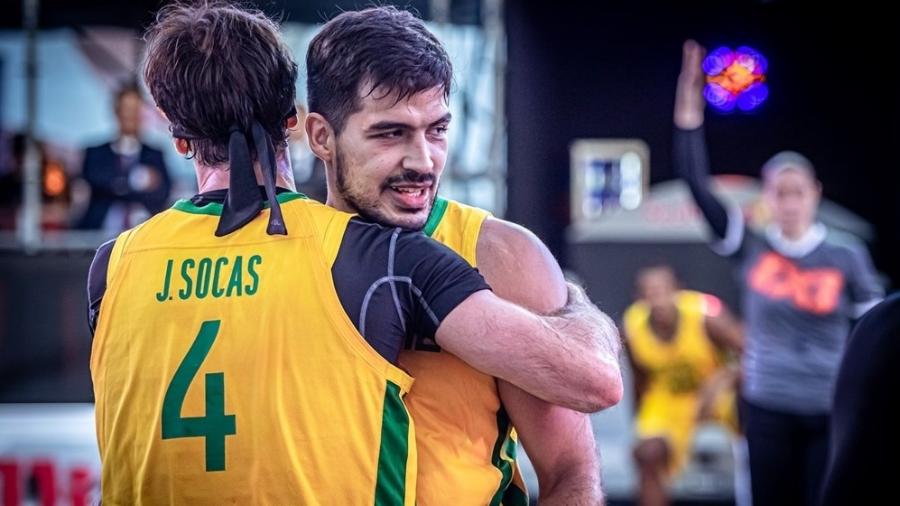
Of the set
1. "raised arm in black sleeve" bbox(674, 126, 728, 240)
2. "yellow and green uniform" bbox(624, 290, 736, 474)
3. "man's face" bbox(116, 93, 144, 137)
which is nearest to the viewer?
"raised arm in black sleeve" bbox(674, 126, 728, 240)

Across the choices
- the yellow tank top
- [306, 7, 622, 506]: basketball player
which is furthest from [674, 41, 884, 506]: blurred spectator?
[306, 7, 622, 506]: basketball player

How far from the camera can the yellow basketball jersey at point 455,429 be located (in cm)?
218

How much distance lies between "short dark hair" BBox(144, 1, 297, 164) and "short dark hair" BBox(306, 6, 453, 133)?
0.07 m

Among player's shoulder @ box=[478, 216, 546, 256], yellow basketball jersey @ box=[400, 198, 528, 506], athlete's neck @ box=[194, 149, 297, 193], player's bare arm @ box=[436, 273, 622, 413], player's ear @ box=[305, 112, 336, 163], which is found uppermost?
player's ear @ box=[305, 112, 336, 163]

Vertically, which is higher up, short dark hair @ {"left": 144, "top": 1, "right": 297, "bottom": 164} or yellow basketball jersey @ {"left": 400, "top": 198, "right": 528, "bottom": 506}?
short dark hair @ {"left": 144, "top": 1, "right": 297, "bottom": 164}

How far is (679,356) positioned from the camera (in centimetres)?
776

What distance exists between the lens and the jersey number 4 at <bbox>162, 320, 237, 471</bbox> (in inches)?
80.4

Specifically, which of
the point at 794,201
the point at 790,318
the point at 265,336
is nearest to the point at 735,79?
the point at 794,201

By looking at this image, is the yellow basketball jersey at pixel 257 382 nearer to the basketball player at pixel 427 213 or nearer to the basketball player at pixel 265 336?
the basketball player at pixel 265 336

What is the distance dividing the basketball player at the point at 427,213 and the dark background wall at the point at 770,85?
5.53 meters

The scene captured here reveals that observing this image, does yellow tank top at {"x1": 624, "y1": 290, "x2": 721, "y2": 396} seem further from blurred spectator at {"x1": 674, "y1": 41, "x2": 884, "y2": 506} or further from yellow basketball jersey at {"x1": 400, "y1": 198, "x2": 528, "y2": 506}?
yellow basketball jersey at {"x1": 400, "y1": 198, "x2": 528, "y2": 506}

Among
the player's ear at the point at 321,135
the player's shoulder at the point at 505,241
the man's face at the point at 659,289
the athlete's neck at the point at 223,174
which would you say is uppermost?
the player's ear at the point at 321,135

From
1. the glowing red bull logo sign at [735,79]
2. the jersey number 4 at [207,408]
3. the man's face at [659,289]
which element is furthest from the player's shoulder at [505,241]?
the glowing red bull logo sign at [735,79]

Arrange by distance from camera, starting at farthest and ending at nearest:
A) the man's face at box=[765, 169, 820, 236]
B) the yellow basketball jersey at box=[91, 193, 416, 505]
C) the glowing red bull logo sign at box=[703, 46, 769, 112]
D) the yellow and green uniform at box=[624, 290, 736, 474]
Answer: the glowing red bull logo sign at box=[703, 46, 769, 112], the yellow and green uniform at box=[624, 290, 736, 474], the man's face at box=[765, 169, 820, 236], the yellow basketball jersey at box=[91, 193, 416, 505]
